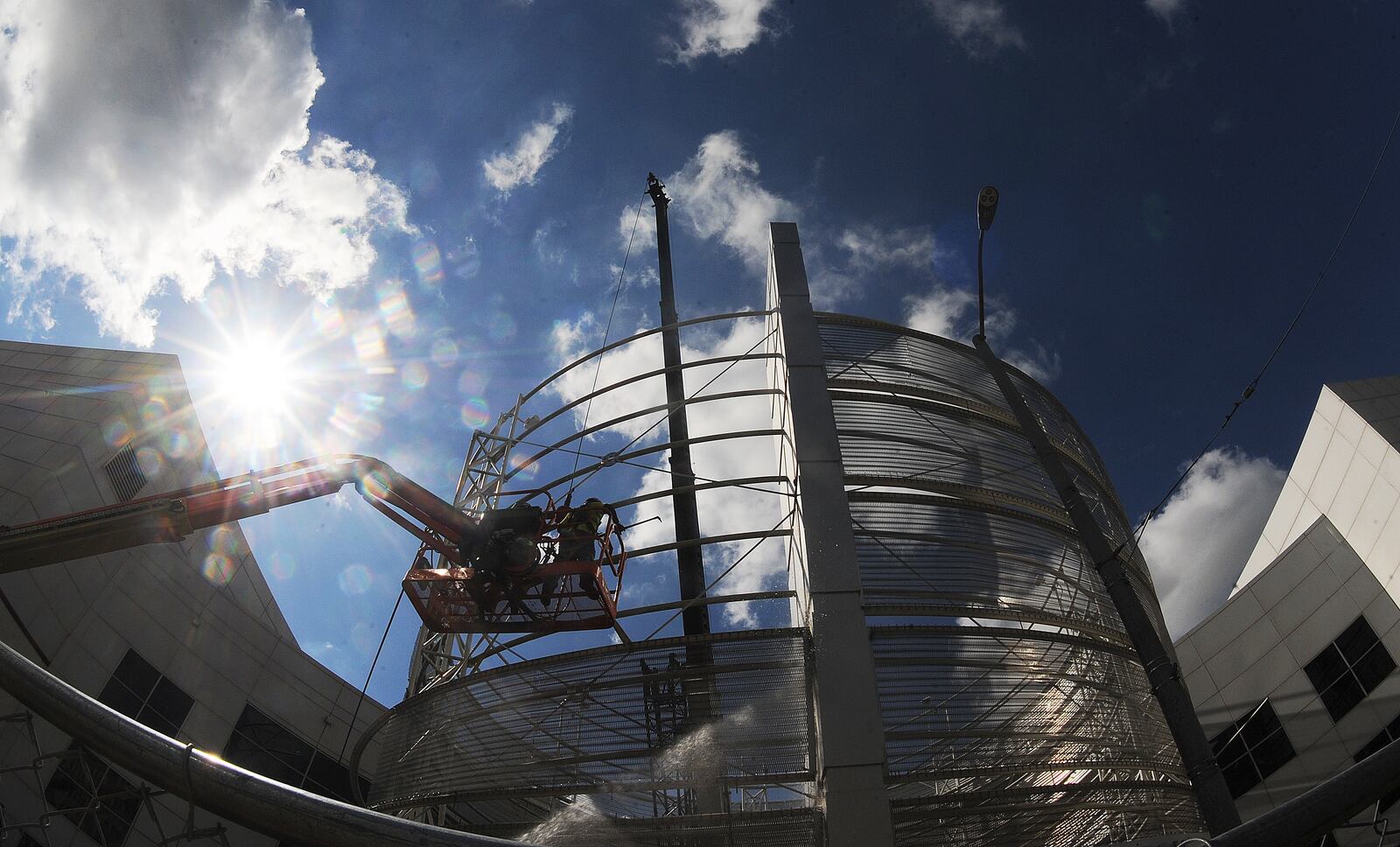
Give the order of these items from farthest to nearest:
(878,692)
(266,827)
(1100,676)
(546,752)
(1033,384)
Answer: (1033,384) < (1100,676) < (546,752) < (878,692) < (266,827)

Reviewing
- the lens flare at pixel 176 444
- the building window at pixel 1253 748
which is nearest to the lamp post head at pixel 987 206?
the building window at pixel 1253 748

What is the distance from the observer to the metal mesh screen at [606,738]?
37.1 feet

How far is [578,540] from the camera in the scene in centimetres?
1358

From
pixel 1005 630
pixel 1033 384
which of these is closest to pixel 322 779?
pixel 1005 630

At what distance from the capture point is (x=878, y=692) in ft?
37.0

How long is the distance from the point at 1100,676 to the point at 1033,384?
23.0ft

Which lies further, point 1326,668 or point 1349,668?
point 1326,668

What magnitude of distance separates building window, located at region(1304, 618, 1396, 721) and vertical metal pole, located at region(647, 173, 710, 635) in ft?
43.0

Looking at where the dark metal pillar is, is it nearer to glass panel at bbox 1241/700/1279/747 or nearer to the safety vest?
the safety vest

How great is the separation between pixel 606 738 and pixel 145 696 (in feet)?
34.5

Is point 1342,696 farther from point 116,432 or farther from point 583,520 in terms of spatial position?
point 116,432

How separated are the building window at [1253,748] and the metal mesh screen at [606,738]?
12.7 metres

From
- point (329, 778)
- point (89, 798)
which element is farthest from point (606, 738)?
point (329, 778)

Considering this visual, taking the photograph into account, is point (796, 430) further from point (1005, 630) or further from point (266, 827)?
point (266, 827)
